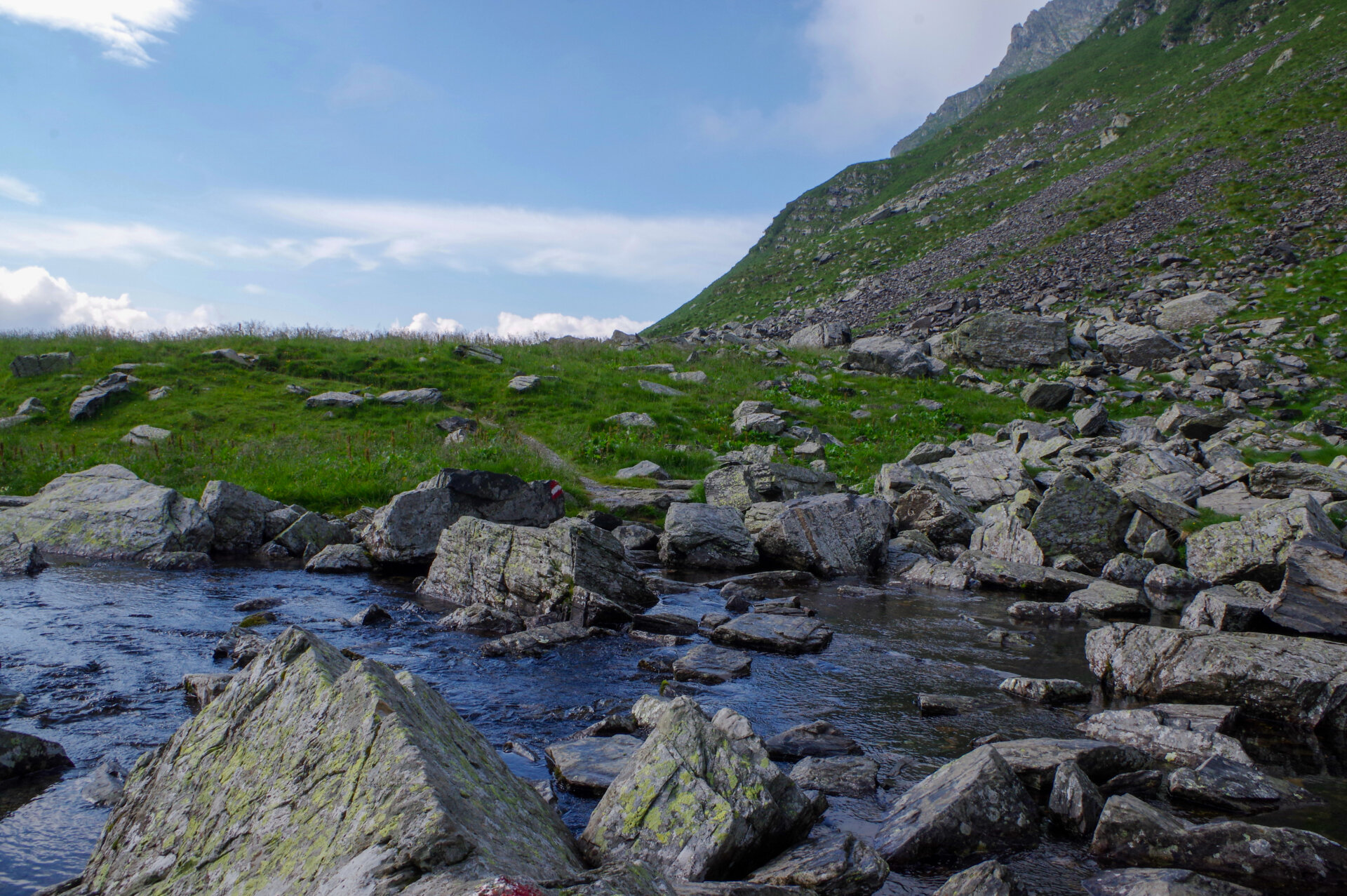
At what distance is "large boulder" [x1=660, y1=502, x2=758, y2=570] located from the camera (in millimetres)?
16484

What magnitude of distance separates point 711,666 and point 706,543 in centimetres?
721

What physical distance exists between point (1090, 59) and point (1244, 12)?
3244cm

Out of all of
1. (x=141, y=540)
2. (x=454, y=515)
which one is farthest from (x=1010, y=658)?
(x=141, y=540)

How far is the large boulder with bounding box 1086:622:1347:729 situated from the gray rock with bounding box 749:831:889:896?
5910 millimetres

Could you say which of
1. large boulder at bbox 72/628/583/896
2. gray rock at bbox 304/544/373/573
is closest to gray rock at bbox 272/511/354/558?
gray rock at bbox 304/544/373/573

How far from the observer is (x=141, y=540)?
47.8ft

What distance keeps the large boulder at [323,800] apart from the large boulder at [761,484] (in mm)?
15093

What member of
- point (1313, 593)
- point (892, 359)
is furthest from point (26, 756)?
point (892, 359)

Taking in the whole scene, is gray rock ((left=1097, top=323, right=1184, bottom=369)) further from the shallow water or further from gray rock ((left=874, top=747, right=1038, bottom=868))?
gray rock ((left=874, top=747, right=1038, bottom=868))

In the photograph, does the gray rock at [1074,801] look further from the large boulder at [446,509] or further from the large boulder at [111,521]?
the large boulder at [111,521]

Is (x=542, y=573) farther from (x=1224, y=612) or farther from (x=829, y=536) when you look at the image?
(x=1224, y=612)

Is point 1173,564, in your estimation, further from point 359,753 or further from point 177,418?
point 177,418

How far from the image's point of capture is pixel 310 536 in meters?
15.8

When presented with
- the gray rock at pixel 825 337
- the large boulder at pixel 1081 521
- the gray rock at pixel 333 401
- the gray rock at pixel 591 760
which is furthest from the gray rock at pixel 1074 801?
the gray rock at pixel 825 337
